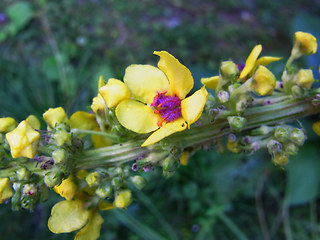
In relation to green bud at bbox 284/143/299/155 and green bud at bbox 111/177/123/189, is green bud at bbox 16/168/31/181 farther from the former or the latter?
green bud at bbox 284/143/299/155

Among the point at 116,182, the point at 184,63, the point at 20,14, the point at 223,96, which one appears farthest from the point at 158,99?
the point at 20,14

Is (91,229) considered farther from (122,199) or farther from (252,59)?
(252,59)

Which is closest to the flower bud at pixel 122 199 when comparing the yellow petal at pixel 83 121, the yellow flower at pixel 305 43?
the yellow petal at pixel 83 121

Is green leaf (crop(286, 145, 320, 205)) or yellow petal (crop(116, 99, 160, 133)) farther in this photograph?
green leaf (crop(286, 145, 320, 205))

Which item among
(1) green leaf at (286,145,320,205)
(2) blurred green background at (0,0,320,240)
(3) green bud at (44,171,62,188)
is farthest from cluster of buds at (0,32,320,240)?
(1) green leaf at (286,145,320,205)

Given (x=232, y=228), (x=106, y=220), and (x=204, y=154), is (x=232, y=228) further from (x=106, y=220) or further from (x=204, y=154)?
(x=106, y=220)

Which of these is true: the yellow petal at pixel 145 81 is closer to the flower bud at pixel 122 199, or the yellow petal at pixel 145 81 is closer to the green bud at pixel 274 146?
the flower bud at pixel 122 199

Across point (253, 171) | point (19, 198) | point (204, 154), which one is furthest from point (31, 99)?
point (253, 171)
